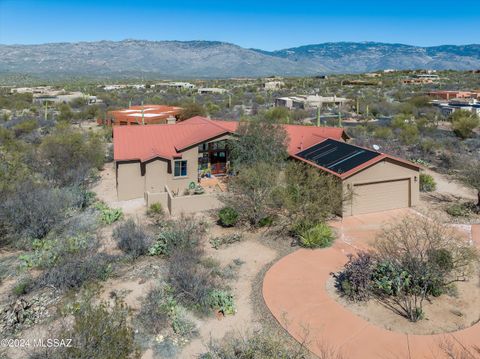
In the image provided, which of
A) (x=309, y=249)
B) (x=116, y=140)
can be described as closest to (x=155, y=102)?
(x=116, y=140)

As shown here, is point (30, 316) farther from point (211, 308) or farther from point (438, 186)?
point (438, 186)

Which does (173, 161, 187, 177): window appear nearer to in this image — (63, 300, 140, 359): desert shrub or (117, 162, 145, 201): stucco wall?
(117, 162, 145, 201): stucco wall

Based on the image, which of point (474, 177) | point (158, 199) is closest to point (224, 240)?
point (158, 199)

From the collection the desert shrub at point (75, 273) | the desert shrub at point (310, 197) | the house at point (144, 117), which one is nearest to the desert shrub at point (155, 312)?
the desert shrub at point (75, 273)

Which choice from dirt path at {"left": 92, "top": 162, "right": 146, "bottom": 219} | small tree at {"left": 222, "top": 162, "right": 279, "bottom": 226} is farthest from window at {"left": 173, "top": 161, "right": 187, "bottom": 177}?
small tree at {"left": 222, "top": 162, "right": 279, "bottom": 226}

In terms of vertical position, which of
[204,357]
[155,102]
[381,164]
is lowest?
[204,357]

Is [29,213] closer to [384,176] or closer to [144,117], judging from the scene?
[384,176]
